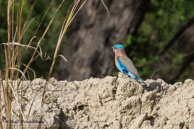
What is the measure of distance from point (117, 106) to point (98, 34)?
12.9ft

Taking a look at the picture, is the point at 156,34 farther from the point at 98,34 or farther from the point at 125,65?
the point at 125,65

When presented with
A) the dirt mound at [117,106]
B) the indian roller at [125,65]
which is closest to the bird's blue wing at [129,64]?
the indian roller at [125,65]

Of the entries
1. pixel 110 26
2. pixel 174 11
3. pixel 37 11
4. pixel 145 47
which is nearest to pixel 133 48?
pixel 145 47

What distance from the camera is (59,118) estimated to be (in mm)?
4430

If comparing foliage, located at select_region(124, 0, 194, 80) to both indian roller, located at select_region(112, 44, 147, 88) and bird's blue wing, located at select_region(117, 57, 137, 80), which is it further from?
bird's blue wing, located at select_region(117, 57, 137, 80)

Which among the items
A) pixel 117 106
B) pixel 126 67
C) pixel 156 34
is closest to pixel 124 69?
pixel 126 67

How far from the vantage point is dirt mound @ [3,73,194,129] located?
14.2 ft

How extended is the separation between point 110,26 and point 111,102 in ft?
12.6

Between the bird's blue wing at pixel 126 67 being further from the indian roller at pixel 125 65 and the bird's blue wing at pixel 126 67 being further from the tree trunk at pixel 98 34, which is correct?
the tree trunk at pixel 98 34

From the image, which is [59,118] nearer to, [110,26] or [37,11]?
[110,26]

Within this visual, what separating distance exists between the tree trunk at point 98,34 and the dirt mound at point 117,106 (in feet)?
11.6

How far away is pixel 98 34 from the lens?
8.30 meters

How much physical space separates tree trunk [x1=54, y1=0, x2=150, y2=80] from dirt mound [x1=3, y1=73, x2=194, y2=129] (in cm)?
353

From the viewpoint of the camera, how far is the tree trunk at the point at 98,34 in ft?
26.8
